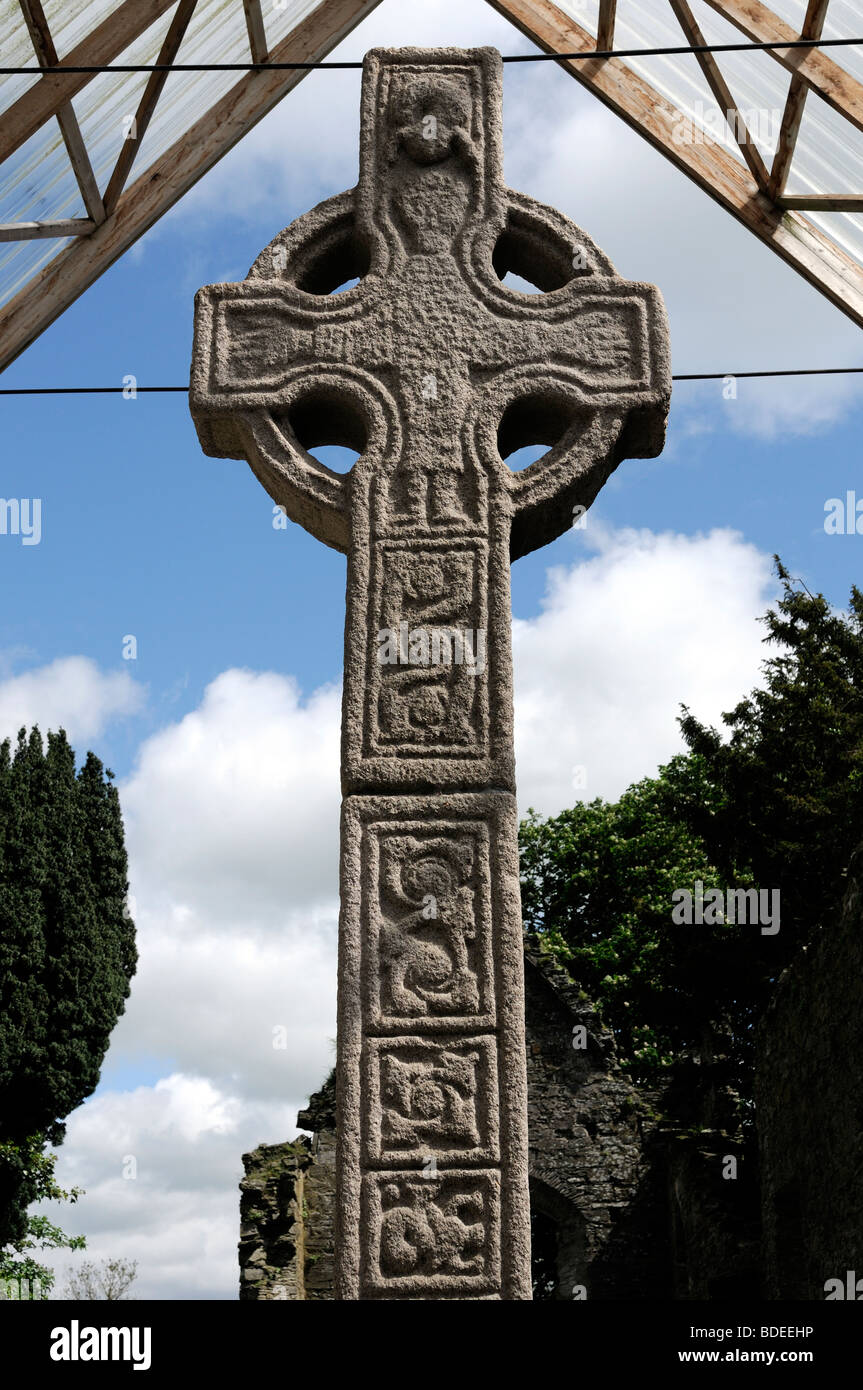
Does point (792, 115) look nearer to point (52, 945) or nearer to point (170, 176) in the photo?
point (170, 176)

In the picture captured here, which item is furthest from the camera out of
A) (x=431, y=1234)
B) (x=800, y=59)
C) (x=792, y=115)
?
(x=792, y=115)

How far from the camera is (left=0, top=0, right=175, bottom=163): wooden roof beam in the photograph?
650 centimetres

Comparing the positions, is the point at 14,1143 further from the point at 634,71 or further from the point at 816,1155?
the point at 634,71

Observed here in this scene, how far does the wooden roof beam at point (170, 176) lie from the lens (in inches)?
296

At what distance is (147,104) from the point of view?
7.49 m

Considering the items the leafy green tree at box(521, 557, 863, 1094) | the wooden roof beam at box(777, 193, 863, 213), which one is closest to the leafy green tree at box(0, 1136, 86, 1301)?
the leafy green tree at box(521, 557, 863, 1094)

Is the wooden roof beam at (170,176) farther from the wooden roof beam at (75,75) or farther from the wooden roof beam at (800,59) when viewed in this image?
the wooden roof beam at (800,59)

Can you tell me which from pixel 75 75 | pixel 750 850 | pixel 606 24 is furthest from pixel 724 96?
pixel 750 850

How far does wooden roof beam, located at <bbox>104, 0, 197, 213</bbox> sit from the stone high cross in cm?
420

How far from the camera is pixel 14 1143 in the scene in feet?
54.1

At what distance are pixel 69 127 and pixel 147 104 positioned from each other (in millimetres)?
565

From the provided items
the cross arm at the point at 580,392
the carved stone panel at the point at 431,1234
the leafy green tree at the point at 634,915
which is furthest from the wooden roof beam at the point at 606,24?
the leafy green tree at the point at 634,915

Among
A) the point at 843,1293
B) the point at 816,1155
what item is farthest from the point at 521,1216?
the point at 816,1155
